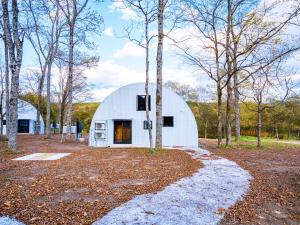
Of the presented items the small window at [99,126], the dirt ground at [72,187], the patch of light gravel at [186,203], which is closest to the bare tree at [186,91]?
the small window at [99,126]

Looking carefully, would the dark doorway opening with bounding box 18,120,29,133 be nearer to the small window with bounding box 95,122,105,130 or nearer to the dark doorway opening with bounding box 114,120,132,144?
the small window with bounding box 95,122,105,130

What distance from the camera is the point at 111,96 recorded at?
18609 mm

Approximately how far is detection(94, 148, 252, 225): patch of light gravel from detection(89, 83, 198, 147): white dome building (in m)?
10.8

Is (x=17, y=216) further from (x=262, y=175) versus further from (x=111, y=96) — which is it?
(x=111, y=96)

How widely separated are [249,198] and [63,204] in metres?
3.67

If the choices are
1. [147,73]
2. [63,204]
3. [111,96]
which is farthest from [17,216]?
[111,96]

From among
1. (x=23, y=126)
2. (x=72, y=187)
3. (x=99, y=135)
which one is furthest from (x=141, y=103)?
(x=23, y=126)

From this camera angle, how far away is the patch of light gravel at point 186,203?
166 inches

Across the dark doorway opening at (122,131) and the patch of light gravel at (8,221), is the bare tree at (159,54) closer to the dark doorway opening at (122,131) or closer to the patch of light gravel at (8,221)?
the dark doorway opening at (122,131)

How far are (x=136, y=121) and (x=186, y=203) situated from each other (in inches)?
539

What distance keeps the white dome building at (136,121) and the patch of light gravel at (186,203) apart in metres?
10.8

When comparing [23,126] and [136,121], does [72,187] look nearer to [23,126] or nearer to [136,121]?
[136,121]

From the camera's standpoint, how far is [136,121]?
60.9 ft

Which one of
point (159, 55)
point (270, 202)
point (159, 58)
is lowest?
point (270, 202)
